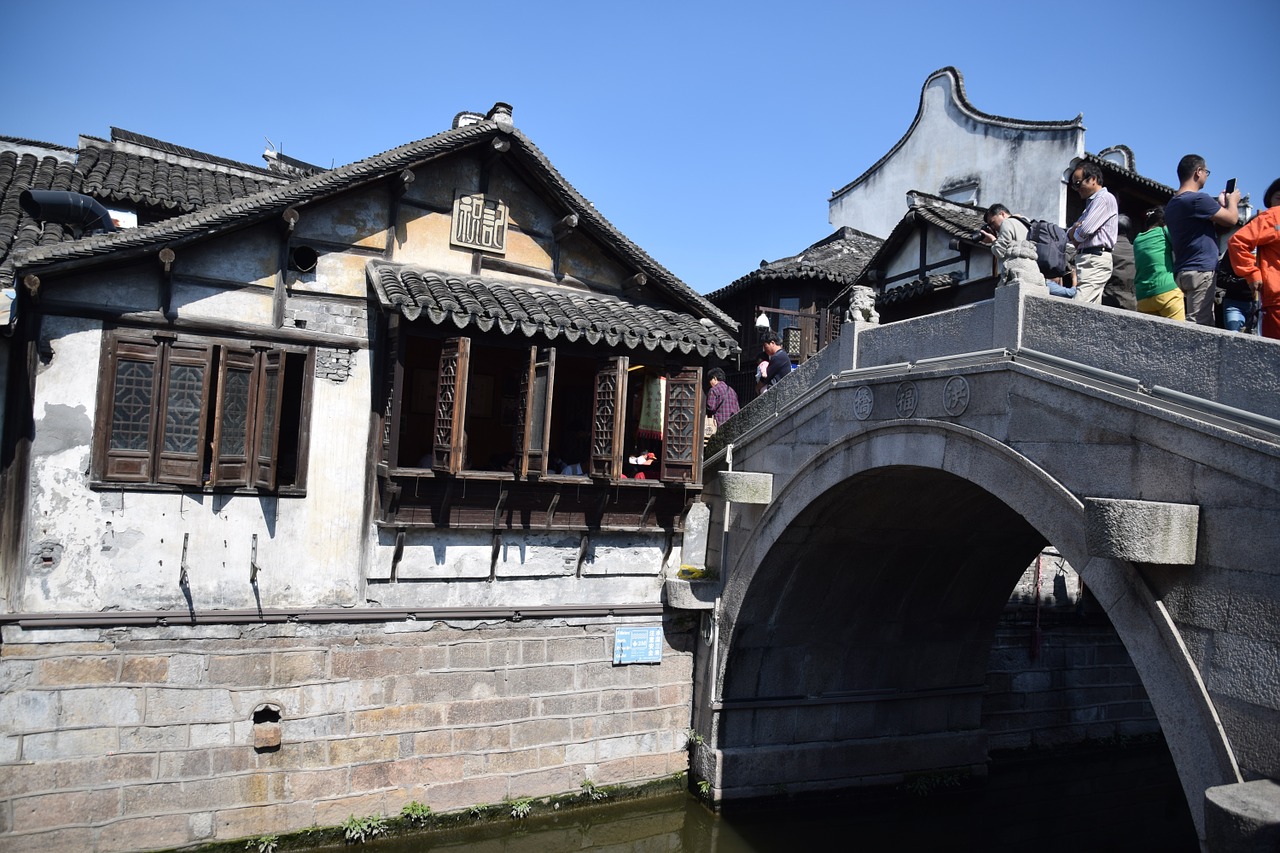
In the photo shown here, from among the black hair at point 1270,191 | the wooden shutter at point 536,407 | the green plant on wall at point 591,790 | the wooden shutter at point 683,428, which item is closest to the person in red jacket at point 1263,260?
the black hair at point 1270,191

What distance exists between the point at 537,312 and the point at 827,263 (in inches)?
484

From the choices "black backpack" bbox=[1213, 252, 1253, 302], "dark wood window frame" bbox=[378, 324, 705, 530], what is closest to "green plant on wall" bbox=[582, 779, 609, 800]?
"dark wood window frame" bbox=[378, 324, 705, 530]

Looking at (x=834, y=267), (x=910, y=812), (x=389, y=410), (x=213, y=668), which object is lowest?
(x=910, y=812)

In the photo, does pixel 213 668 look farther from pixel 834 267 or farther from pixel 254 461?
pixel 834 267

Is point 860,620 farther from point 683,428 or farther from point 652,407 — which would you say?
point 652,407

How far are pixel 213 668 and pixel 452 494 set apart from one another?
10.3 feet

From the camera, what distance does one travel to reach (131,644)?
9727 mm

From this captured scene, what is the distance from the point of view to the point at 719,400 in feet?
46.6

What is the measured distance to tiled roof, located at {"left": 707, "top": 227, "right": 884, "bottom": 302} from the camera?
20.8 metres

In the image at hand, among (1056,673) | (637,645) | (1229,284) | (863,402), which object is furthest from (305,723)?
(1056,673)

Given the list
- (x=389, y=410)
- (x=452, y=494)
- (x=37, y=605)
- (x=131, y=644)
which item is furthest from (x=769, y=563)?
(x=37, y=605)

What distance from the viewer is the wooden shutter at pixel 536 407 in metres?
11.1

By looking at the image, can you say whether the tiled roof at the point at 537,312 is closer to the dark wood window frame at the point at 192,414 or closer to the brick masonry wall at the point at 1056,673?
the dark wood window frame at the point at 192,414

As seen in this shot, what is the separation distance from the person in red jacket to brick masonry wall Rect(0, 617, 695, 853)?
7.95m
